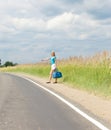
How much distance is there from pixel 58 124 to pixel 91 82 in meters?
12.8

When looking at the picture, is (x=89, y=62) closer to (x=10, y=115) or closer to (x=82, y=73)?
(x=82, y=73)

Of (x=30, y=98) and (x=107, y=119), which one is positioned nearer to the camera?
(x=107, y=119)

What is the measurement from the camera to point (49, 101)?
17.8 meters

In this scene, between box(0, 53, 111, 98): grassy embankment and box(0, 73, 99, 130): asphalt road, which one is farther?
box(0, 53, 111, 98): grassy embankment

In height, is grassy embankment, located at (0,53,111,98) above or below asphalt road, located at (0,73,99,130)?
above

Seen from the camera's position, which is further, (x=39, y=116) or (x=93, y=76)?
(x=93, y=76)

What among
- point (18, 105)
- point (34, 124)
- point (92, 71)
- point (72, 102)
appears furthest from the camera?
point (92, 71)

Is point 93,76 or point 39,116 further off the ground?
point 93,76

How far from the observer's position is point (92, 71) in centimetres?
2691

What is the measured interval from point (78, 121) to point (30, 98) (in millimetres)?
7044

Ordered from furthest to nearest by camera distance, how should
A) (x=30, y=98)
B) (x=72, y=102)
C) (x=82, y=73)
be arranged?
(x=82, y=73)
(x=30, y=98)
(x=72, y=102)

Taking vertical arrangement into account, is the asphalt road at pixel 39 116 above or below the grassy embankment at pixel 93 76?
below

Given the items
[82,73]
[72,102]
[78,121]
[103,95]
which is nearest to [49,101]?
[72,102]

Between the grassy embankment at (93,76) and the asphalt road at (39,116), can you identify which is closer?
the asphalt road at (39,116)
